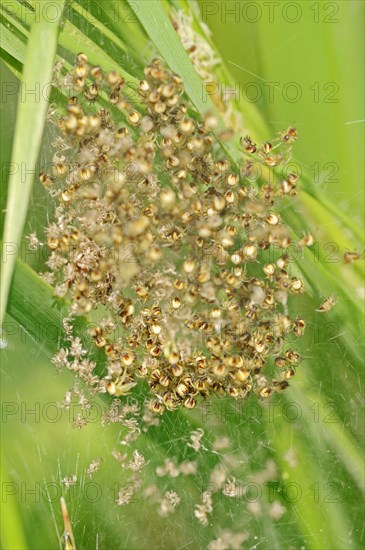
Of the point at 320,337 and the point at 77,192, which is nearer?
the point at 77,192

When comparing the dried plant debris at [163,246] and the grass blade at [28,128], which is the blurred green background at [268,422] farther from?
the grass blade at [28,128]

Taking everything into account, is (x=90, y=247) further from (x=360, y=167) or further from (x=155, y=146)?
(x=360, y=167)

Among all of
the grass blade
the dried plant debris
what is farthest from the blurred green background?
the grass blade

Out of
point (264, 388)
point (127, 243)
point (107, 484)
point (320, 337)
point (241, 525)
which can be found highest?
point (127, 243)

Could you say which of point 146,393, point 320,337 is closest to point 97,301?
point 146,393

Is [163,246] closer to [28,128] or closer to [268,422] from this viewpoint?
[28,128]

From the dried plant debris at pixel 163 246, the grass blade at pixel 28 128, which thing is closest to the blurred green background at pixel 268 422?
the dried plant debris at pixel 163 246

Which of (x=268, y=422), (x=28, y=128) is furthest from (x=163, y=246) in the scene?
(x=268, y=422)
